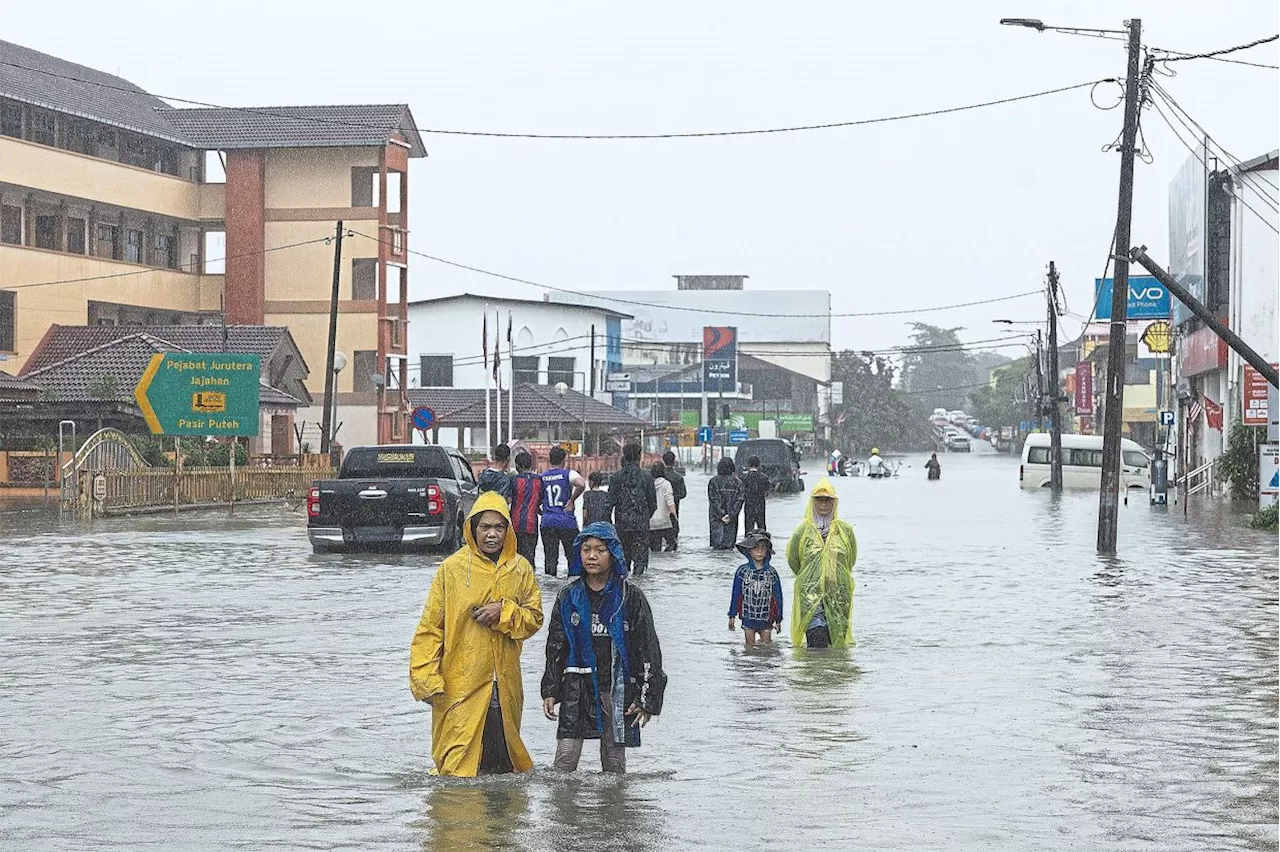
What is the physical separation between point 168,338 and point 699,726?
56.7 metres

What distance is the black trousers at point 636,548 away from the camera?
23156mm

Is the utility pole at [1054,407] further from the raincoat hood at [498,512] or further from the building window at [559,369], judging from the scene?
the raincoat hood at [498,512]

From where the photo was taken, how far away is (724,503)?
29.7m

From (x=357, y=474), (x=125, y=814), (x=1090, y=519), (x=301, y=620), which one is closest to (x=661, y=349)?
(x=1090, y=519)

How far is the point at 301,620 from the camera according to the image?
1847 cm

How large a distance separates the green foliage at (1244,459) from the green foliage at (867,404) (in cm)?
12190

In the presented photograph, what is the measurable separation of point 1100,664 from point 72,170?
56.8 metres

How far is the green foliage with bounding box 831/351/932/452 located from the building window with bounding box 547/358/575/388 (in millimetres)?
54128

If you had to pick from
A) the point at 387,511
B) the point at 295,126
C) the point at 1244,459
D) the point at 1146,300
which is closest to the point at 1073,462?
the point at 1244,459

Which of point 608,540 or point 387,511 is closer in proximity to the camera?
point 608,540

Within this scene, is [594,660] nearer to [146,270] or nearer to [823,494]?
[823,494]

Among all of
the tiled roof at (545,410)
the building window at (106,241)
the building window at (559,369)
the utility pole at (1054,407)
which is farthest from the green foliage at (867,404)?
the building window at (106,241)

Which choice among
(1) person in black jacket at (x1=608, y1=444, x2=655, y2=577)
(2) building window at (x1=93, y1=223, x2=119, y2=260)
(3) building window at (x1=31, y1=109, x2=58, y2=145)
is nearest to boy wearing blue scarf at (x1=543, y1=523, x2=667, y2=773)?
(1) person in black jacket at (x1=608, y1=444, x2=655, y2=577)

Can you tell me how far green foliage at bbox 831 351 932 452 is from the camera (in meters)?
174
